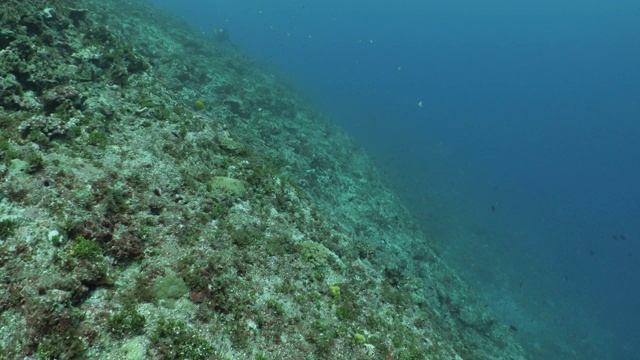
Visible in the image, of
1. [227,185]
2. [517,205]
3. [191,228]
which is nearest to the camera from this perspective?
[191,228]

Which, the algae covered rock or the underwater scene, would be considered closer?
the underwater scene

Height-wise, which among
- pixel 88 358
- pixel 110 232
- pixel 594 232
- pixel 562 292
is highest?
pixel 594 232

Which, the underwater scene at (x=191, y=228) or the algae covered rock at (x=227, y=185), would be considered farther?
the algae covered rock at (x=227, y=185)

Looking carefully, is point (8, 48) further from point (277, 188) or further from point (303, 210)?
point (303, 210)

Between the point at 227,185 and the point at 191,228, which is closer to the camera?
the point at 191,228

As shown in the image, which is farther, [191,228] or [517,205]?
[517,205]

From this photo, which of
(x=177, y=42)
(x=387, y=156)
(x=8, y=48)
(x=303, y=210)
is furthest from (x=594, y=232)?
(x=8, y=48)

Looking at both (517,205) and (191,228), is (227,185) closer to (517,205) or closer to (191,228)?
(191,228)

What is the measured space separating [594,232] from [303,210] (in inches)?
3803

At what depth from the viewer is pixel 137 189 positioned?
35.2 feet

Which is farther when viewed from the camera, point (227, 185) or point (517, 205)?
point (517, 205)

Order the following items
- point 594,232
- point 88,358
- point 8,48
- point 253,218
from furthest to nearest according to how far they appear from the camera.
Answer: point 594,232
point 253,218
point 8,48
point 88,358

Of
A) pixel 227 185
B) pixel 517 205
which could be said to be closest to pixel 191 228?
pixel 227 185

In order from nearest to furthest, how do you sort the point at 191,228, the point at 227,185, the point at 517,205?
the point at 191,228 → the point at 227,185 → the point at 517,205
